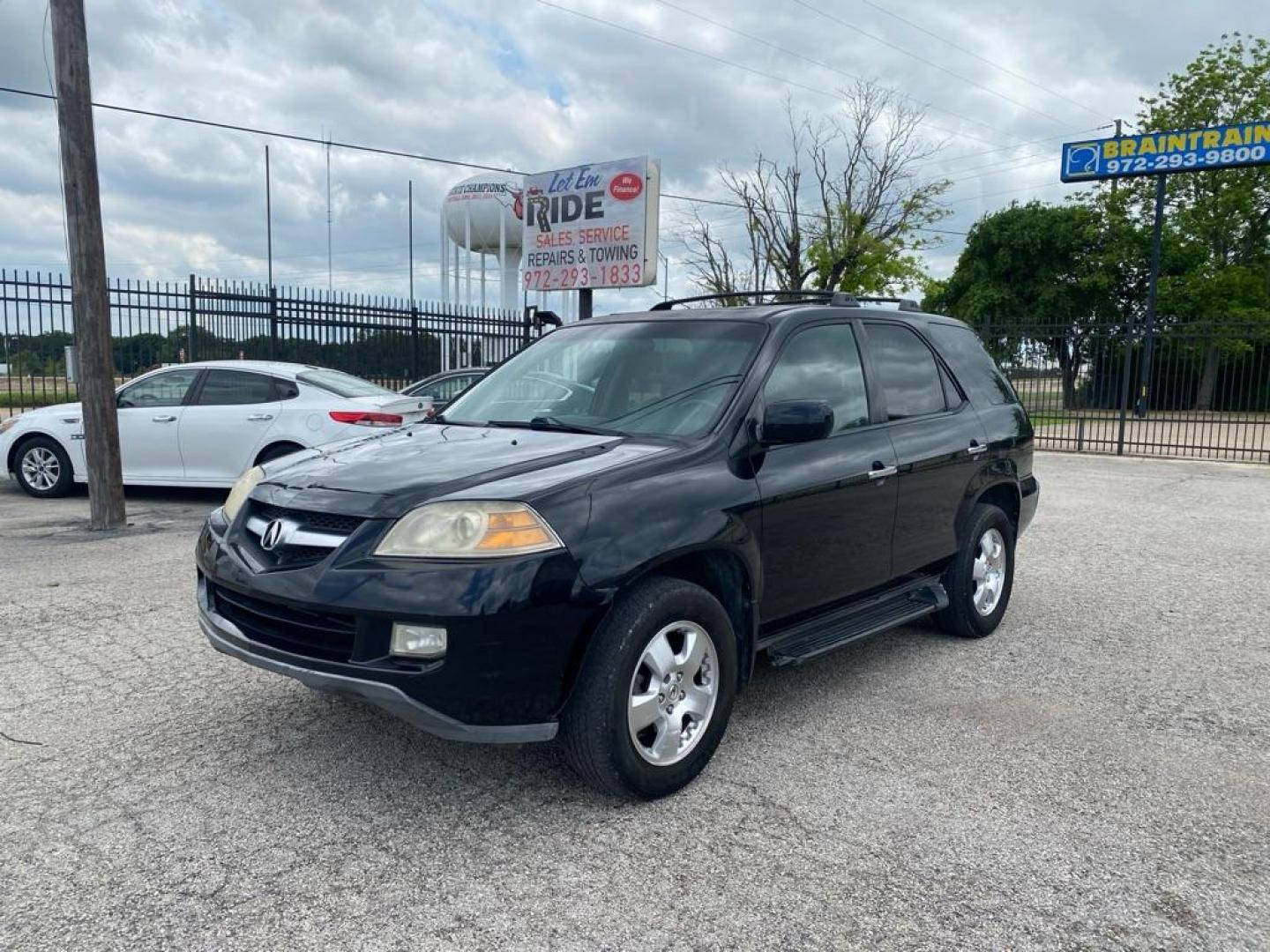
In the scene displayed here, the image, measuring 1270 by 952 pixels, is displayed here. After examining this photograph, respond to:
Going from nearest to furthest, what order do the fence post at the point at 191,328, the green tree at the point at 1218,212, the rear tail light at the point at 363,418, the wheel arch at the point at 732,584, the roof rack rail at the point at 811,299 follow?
the wheel arch at the point at 732,584 → the roof rack rail at the point at 811,299 → the rear tail light at the point at 363,418 → the fence post at the point at 191,328 → the green tree at the point at 1218,212

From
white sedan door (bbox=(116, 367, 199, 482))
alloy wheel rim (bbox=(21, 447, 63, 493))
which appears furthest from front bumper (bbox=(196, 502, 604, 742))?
alloy wheel rim (bbox=(21, 447, 63, 493))

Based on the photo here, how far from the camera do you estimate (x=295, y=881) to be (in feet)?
8.94

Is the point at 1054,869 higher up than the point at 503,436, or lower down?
lower down

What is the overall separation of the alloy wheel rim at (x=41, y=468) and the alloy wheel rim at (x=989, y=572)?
8.94 m

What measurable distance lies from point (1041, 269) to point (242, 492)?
3454 centimetres

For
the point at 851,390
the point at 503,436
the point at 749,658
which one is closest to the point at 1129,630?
the point at 851,390

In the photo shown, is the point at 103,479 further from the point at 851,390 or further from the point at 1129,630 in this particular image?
the point at 1129,630

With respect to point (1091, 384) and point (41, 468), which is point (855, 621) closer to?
point (41, 468)

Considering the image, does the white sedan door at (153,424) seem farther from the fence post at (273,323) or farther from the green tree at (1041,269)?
the green tree at (1041,269)

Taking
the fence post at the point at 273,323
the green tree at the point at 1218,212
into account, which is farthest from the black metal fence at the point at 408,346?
the green tree at the point at 1218,212

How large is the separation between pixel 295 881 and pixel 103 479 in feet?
21.8

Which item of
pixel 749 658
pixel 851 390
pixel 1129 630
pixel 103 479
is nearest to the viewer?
pixel 749 658

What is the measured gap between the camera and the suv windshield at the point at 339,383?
9.33 meters

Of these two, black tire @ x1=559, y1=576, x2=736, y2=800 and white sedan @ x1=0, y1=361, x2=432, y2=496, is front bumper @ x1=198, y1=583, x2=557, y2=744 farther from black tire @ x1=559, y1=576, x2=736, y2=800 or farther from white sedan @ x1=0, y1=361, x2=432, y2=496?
white sedan @ x1=0, y1=361, x2=432, y2=496
